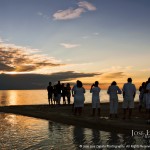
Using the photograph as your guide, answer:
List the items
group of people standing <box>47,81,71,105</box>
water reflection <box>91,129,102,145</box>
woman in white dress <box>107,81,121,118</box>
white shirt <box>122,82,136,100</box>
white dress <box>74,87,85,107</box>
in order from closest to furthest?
water reflection <box>91,129,102,145</box>, white shirt <box>122,82,136,100</box>, woman in white dress <box>107,81,121,118</box>, white dress <box>74,87,85,107</box>, group of people standing <box>47,81,71,105</box>

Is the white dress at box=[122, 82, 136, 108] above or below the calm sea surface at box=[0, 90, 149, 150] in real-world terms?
above

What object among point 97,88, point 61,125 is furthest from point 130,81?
point 61,125

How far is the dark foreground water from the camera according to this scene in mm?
12141

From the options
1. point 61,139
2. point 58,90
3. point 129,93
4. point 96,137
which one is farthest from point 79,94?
point 58,90

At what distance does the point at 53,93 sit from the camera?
29.4 m

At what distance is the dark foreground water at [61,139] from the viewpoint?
12.1 m

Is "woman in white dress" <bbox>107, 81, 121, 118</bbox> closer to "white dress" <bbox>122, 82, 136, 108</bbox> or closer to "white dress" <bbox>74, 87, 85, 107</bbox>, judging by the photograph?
"white dress" <bbox>122, 82, 136, 108</bbox>

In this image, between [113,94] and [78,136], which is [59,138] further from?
[113,94]

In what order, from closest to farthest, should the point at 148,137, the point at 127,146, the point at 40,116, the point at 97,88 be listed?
the point at 127,146
the point at 148,137
the point at 97,88
the point at 40,116

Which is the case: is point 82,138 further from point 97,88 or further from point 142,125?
point 97,88

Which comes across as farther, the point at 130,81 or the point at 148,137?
the point at 130,81

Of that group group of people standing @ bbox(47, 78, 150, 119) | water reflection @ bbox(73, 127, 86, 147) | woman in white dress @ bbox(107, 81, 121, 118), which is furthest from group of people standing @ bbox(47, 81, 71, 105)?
water reflection @ bbox(73, 127, 86, 147)

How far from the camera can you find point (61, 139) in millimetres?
13594

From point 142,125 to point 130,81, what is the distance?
3.58 metres
